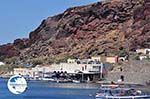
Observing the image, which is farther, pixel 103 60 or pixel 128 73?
pixel 103 60

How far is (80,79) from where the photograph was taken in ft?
636

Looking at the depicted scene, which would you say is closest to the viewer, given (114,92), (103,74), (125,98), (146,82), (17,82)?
(17,82)

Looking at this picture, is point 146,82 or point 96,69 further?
point 96,69

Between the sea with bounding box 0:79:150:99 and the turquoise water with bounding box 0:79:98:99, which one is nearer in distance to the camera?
the turquoise water with bounding box 0:79:98:99

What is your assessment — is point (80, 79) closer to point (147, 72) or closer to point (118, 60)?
point (118, 60)

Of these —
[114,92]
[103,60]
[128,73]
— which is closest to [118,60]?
[103,60]

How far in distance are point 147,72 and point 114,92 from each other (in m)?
53.1

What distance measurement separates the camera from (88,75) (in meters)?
190

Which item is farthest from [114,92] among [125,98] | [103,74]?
[103,74]

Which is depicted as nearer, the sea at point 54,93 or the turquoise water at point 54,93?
the turquoise water at point 54,93

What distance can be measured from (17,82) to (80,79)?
177m

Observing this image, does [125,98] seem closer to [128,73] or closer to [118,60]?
[128,73]

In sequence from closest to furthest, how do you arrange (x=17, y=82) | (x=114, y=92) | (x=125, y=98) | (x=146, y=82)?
(x=17, y=82) → (x=125, y=98) → (x=114, y=92) → (x=146, y=82)

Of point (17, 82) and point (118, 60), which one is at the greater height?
point (118, 60)
